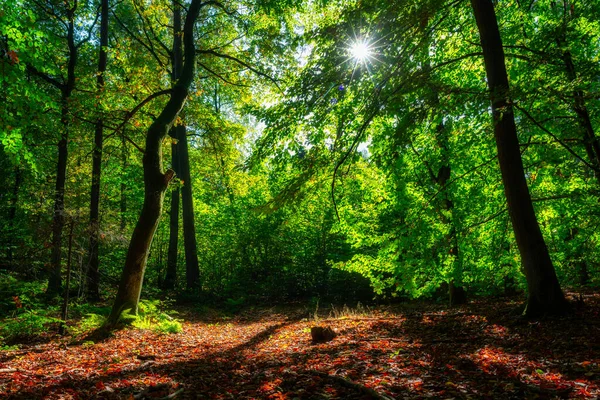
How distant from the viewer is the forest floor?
3.72m

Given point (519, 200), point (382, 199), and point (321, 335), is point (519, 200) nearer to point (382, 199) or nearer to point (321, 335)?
point (321, 335)

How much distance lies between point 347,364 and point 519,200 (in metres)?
3.84

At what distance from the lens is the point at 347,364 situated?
4.75m

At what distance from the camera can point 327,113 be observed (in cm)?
693

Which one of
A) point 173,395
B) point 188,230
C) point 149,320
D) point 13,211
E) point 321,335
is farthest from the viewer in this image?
point 13,211

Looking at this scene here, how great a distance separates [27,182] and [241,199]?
9783 mm

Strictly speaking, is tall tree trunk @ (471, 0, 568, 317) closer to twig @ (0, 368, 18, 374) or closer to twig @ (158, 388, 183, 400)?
twig @ (158, 388, 183, 400)

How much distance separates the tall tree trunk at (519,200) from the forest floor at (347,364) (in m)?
0.40

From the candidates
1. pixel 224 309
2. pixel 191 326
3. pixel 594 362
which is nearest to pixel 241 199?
pixel 224 309

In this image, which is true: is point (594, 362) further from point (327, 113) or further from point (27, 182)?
point (27, 182)

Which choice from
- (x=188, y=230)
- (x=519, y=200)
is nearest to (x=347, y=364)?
(x=519, y=200)

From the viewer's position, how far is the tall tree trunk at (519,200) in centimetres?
577

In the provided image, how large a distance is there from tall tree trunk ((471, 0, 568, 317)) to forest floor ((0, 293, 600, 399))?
15.7 inches

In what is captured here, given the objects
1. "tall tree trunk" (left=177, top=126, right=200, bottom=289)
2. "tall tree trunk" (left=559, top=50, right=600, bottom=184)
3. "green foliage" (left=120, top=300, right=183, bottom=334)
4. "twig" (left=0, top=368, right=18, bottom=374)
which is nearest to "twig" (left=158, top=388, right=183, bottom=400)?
"twig" (left=0, top=368, right=18, bottom=374)
